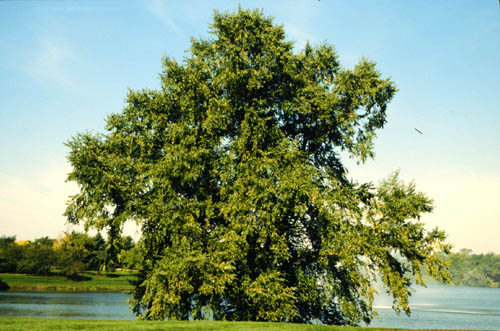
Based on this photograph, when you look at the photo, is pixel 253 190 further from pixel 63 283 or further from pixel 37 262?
pixel 37 262

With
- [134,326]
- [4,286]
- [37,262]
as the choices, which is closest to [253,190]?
[134,326]

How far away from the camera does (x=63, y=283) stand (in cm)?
8756

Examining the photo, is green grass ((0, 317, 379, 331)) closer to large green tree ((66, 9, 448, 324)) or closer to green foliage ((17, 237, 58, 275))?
large green tree ((66, 9, 448, 324))

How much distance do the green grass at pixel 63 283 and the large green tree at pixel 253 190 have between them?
66.1 meters

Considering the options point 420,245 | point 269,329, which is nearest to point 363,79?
point 420,245

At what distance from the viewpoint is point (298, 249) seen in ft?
65.1

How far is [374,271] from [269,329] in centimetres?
706

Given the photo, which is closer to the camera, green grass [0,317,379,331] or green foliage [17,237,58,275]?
green grass [0,317,379,331]

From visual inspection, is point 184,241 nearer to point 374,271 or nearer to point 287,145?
point 287,145

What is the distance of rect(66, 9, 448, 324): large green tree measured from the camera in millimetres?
17219

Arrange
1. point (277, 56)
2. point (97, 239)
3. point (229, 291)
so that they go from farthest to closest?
point (97, 239) → point (277, 56) → point (229, 291)

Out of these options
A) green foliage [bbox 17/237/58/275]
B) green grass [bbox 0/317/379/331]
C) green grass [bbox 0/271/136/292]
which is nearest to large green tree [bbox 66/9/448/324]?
green grass [bbox 0/317/379/331]

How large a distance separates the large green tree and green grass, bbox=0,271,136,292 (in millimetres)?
66125

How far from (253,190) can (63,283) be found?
82.7 metres
